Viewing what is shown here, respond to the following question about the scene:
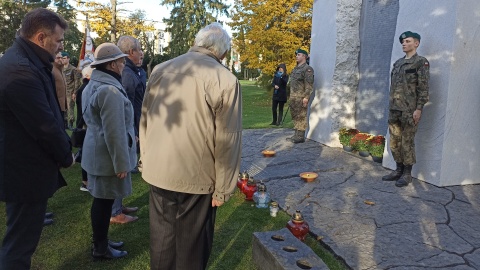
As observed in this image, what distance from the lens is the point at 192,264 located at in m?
2.33

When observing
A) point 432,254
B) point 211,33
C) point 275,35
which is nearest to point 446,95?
point 432,254

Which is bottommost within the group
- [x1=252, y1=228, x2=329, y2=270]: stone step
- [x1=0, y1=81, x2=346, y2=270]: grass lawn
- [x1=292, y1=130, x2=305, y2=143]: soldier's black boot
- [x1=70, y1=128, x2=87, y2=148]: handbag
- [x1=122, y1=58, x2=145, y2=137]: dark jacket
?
[x1=0, y1=81, x2=346, y2=270]: grass lawn

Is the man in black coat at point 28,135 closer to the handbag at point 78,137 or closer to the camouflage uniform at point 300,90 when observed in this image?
the handbag at point 78,137

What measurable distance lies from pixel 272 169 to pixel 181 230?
12.0 feet

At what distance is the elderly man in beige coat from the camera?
214 cm

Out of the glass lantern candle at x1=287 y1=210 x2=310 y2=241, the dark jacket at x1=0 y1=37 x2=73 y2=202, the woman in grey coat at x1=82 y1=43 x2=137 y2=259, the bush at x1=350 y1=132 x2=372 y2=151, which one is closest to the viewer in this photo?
the dark jacket at x1=0 y1=37 x2=73 y2=202

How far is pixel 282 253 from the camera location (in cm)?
266

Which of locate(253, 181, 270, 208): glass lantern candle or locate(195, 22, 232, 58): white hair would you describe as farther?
locate(253, 181, 270, 208): glass lantern candle

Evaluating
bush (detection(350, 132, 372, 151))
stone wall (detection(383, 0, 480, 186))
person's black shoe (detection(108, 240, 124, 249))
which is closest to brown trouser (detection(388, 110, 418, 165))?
stone wall (detection(383, 0, 480, 186))

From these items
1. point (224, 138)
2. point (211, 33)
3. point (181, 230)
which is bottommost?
point (181, 230)

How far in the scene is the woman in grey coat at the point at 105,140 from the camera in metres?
2.75

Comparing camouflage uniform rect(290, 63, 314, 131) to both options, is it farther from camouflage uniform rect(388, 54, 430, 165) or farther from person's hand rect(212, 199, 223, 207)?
person's hand rect(212, 199, 223, 207)

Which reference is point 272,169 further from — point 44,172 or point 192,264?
point 44,172

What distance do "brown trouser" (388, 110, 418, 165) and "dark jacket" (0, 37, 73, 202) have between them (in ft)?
14.3
